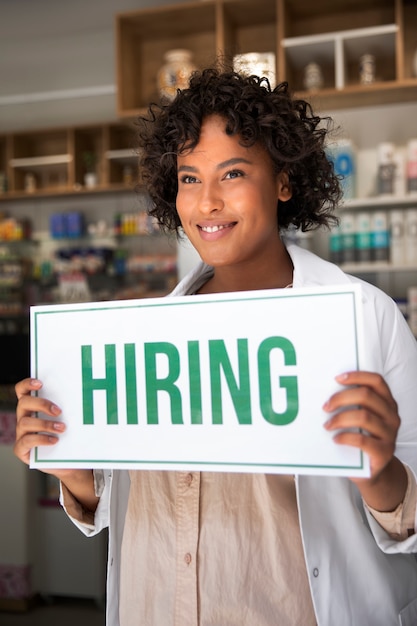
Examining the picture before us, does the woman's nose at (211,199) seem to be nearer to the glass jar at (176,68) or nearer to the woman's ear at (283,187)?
the woman's ear at (283,187)

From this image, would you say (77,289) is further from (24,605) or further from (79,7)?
(24,605)

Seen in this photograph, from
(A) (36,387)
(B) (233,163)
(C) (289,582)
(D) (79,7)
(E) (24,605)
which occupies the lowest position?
(E) (24,605)

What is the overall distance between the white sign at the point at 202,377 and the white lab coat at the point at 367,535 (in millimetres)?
139

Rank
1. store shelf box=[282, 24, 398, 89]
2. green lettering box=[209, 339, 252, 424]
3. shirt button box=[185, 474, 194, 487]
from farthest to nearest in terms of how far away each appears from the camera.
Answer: store shelf box=[282, 24, 398, 89]
shirt button box=[185, 474, 194, 487]
green lettering box=[209, 339, 252, 424]

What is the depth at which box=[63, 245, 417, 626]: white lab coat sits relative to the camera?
1022 mm

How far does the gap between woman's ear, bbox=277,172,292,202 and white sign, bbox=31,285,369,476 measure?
0.40m

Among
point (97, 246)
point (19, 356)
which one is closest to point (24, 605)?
point (19, 356)

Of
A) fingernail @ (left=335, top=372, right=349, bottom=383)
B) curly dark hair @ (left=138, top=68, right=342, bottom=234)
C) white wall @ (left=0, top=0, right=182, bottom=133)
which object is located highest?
white wall @ (left=0, top=0, right=182, bottom=133)

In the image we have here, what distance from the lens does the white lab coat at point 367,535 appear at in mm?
1022

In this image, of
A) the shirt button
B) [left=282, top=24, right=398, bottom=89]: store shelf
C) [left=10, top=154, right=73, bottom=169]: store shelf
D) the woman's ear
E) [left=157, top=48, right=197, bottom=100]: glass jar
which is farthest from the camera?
[left=10, top=154, right=73, bottom=169]: store shelf

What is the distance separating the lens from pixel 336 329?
92 cm

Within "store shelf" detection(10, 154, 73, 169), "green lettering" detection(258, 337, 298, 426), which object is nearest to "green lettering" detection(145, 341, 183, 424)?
"green lettering" detection(258, 337, 298, 426)

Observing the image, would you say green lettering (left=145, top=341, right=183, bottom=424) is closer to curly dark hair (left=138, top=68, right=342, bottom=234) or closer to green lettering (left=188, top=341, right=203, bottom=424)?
green lettering (left=188, top=341, right=203, bottom=424)

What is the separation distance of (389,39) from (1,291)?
383 cm
